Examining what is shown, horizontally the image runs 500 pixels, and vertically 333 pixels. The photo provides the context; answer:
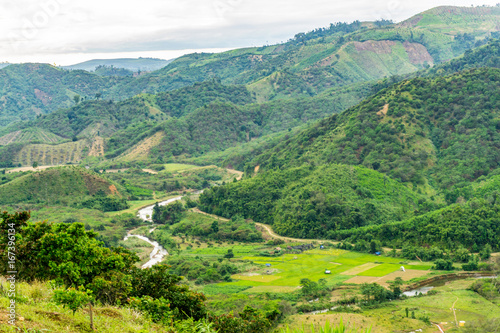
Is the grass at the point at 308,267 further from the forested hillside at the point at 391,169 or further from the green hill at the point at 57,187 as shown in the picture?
the green hill at the point at 57,187

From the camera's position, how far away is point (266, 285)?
5359 centimetres

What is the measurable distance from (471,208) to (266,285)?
1260 inches

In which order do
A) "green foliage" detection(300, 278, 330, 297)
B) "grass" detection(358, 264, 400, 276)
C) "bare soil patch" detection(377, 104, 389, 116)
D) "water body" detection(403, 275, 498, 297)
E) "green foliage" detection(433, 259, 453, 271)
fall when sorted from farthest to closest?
1. "bare soil patch" detection(377, 104, 389, 116)
2. "grass" detection(358, 264, 400, 276)
3. "green foliage" detection(433, 259, 453, 271)
4. "water body" detection(403, 275, 498, 297)
5. "green foliage" detection(300, 278, 330, 297)

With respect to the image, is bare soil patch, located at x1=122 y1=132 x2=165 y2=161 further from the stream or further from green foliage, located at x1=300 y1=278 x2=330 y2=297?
green foliage, located at x1=300 y1=278 x2=330 y2=297

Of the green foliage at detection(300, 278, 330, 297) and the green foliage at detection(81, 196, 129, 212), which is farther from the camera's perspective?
the green foliage at detection(81, 196, 129, 212)

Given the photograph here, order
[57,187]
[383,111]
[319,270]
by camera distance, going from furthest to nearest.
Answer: [57,187] → [383,111] → [319,270]

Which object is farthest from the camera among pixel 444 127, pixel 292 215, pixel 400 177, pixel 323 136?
pixel 323 136

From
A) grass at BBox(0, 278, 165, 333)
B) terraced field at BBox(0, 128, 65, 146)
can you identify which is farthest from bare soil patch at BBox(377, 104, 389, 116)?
terraced field at BBox(0, 128, 65, 146)

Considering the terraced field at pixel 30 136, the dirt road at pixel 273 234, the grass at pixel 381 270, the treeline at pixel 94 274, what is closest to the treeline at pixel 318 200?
the dirt road at pixel 273 234

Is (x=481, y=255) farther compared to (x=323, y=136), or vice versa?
(x=323, y=136)

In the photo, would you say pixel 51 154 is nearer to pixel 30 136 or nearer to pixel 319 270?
pixel 30 136

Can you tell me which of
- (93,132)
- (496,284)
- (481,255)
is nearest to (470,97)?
(481,255)

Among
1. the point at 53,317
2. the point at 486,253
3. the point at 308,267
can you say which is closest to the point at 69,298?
the point at 53,317

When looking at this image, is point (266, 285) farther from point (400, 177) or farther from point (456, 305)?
point (400, 177)
